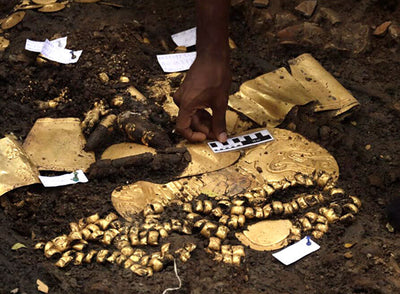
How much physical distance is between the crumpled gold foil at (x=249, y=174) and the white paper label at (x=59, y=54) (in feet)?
3.04

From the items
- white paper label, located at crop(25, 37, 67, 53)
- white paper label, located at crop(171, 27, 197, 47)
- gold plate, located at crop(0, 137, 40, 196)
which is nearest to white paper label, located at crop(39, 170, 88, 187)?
gold plate, located at crop(0, 137, 40, 196)

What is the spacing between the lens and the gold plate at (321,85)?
2627 mm

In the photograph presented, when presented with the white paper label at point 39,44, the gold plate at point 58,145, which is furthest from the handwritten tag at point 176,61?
the gold plate at point 58,145

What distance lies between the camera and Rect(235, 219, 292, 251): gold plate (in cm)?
206

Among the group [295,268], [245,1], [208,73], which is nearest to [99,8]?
[245,1]

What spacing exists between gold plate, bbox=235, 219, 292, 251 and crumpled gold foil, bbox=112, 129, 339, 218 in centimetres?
19

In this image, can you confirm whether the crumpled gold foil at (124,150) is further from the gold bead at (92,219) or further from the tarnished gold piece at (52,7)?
the tarnished gold piece at (52,7)

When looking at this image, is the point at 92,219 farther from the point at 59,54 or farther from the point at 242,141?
the point at 59,54

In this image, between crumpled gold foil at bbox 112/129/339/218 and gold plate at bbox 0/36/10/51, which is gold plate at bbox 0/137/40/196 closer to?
crumpled gold foil at bbox 112/129/339/218

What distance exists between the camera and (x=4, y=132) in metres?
2.53

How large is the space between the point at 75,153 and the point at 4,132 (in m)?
0.37

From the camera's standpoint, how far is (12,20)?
10.1ft

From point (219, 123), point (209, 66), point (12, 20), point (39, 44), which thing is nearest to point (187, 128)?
point (219, 123)

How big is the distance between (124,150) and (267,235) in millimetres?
728
